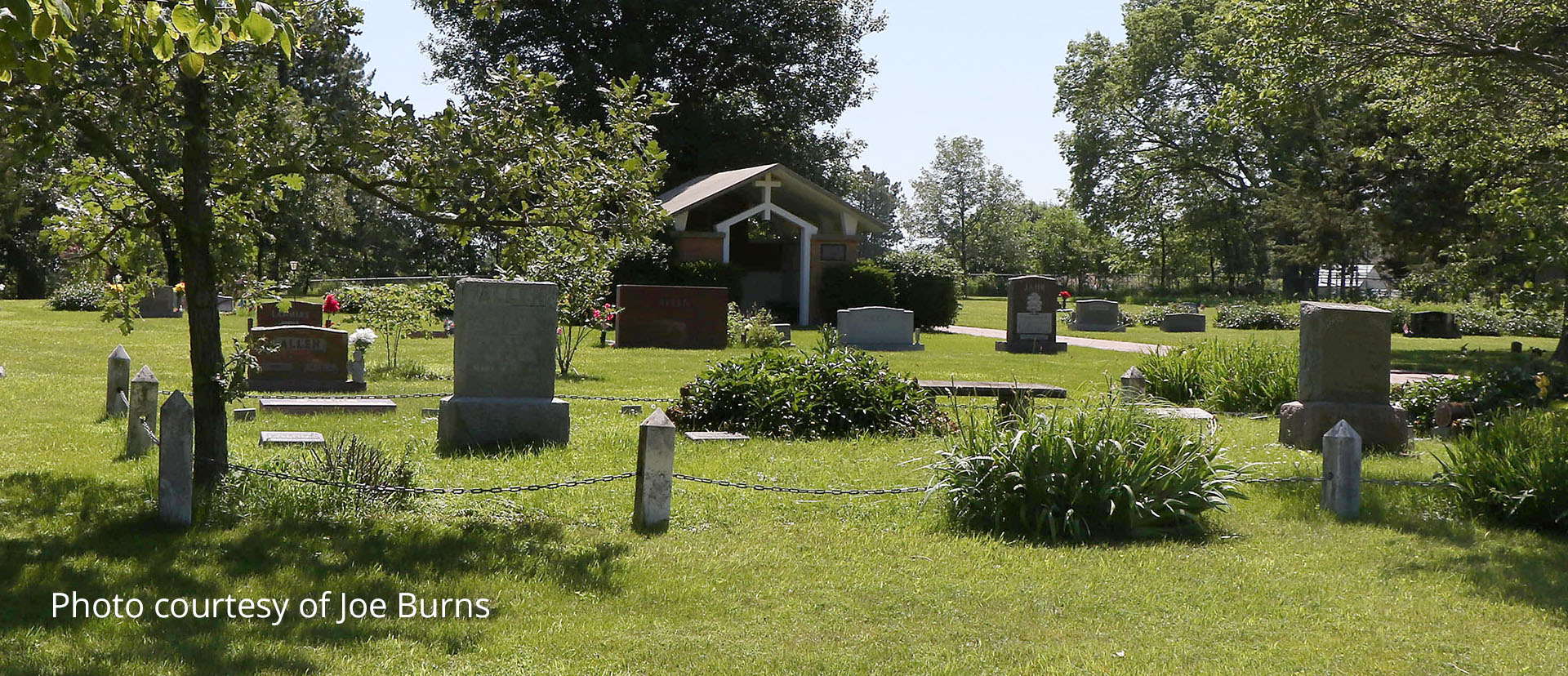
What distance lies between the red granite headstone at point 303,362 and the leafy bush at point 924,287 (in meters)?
20.9

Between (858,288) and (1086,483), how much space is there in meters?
27.1

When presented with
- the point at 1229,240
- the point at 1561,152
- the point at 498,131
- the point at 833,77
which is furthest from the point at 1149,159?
the point at 498,131

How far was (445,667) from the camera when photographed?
521 centimetres

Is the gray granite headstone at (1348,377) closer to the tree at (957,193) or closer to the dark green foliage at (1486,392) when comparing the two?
the dark green foliage at (1486,392)

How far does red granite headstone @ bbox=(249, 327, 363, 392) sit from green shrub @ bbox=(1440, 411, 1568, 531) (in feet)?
39.6

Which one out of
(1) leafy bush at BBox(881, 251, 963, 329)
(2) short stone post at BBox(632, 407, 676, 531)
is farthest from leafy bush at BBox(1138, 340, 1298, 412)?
(1) leafy bush at BBox(881, 251, 963, 329)

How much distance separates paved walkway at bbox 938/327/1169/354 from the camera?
1110 inches

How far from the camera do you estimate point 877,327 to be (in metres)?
27.0

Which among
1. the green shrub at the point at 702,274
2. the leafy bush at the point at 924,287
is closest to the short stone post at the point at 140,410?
the green shrub at the point at 702,274

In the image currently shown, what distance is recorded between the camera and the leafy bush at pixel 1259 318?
132 ft

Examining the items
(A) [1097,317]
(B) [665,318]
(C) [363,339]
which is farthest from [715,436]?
(A) [1097,317]

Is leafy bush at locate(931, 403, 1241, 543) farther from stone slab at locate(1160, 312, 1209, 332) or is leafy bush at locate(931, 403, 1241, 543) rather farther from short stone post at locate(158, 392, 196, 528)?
stone slab at locate(1160, 312, 1209, 332)

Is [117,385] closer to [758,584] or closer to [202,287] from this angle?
[202,287]

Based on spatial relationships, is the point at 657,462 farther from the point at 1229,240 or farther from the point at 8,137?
the point at 1229,240
